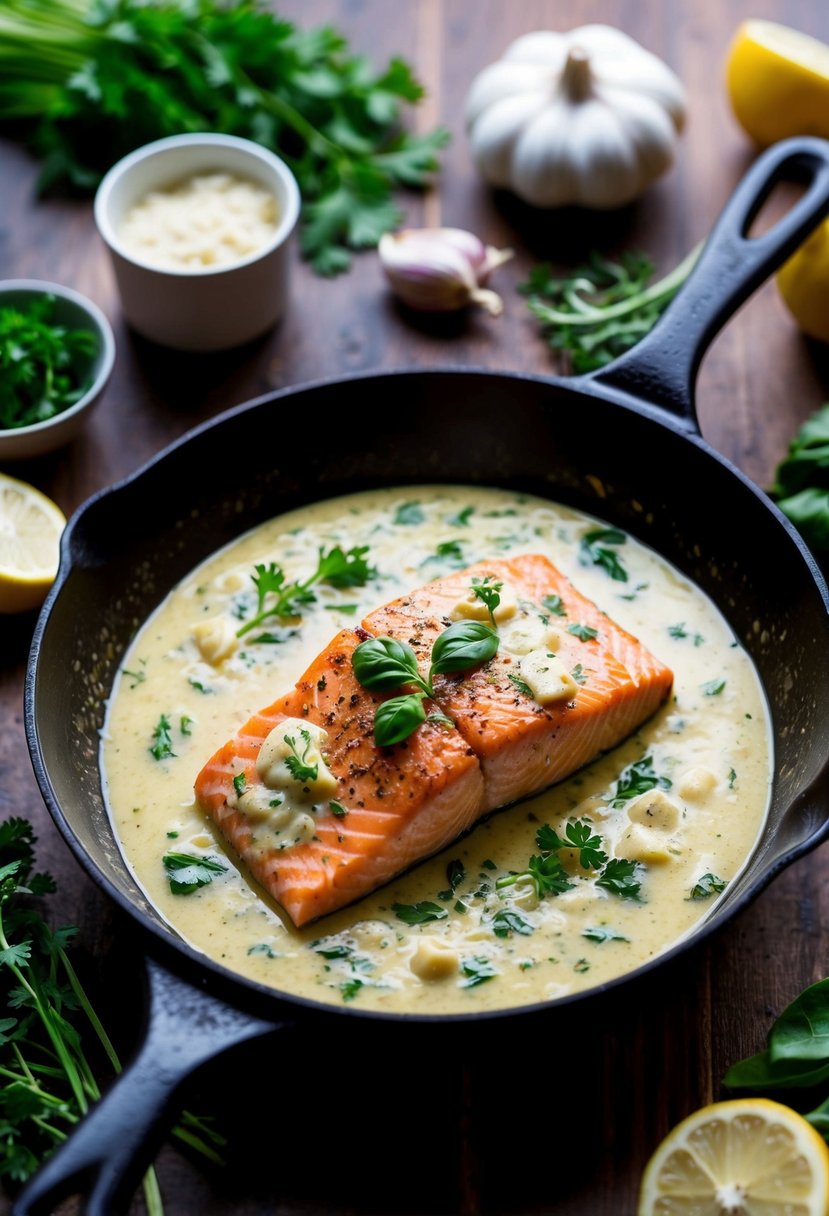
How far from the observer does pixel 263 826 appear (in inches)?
121

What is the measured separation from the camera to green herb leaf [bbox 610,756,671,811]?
3.26m

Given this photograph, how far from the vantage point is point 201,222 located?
450 cm

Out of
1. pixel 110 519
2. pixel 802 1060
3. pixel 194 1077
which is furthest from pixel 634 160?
pixel 194 1077

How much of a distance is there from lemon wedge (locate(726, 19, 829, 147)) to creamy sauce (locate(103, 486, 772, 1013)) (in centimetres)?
196

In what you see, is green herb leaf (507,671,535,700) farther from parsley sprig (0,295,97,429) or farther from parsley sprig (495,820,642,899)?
parsley sprig (0,295,97,429)

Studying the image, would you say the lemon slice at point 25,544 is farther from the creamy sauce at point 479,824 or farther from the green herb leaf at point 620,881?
the green herb leaf at point 620,881

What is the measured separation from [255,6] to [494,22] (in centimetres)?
102

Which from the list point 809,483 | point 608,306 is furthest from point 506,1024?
point 608,306

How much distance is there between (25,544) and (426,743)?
146 cm

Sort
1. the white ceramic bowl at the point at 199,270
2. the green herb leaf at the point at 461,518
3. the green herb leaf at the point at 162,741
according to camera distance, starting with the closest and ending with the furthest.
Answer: the green herb leaf at the point at 162,741
the green herb leaf at the point at 461,518
the white ceramic bowl at the point at 199,270

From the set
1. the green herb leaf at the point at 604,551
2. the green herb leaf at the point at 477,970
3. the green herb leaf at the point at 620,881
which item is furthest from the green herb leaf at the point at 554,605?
the green herb leaf at the point at 477,970

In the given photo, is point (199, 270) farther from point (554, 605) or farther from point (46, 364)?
point (554, 605)

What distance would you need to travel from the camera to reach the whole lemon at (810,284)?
14.2 feet

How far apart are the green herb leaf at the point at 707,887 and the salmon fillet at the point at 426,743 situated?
1.42ft
